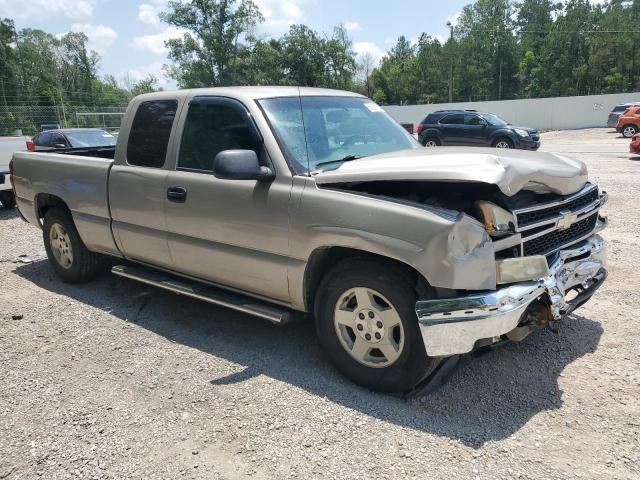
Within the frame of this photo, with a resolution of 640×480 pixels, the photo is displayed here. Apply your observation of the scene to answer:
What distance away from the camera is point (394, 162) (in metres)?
3.34

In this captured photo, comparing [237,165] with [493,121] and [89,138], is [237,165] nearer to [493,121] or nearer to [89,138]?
[89,138]

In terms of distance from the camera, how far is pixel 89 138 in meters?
13.5

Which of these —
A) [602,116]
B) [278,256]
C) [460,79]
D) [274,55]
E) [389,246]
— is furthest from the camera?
[460,79]

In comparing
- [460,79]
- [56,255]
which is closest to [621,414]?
[56,255]

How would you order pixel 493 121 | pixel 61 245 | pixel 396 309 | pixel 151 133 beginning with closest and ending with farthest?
pixel 396 309 < pixel 151 133 < pixel 61 245 < pixel 493 121

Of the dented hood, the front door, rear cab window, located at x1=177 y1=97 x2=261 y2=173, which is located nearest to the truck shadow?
the dented hood

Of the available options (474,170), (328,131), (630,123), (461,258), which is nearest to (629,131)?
(630,123)

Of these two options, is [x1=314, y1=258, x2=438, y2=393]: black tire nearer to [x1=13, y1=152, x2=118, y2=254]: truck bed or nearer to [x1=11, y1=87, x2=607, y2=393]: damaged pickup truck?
[x1=11, y1=87, x2=607, y2=393]: damaged pickup truck

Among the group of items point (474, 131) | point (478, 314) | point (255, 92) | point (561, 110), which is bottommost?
point (561, 110)

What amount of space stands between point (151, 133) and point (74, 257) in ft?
6.14

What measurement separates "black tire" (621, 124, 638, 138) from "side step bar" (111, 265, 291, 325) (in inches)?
1087

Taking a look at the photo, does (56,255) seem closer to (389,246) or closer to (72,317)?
(72,317)

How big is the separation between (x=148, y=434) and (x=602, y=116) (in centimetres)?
4228

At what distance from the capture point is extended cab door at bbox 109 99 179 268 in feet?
14.1
